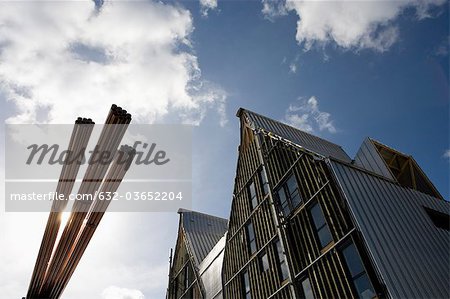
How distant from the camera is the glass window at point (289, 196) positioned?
17.9 meters

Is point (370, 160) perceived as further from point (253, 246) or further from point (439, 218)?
point (253, 246)

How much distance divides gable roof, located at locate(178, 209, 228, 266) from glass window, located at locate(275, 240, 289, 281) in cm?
1325

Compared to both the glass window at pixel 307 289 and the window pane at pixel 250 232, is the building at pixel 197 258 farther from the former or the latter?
the glass window at pixel 307 289

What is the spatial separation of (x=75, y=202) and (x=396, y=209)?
1380 cm

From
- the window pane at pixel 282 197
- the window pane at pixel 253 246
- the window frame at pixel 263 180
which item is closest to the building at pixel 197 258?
the window pane at pixel 253 246

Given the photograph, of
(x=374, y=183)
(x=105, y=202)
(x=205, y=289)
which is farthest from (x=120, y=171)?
(x=205, y=289)

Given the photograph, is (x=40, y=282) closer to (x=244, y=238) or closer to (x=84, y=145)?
(x=84, y=145)

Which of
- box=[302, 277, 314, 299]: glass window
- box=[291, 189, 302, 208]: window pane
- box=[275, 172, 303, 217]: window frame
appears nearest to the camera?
box=[302, 277, 314, 299]: glass window

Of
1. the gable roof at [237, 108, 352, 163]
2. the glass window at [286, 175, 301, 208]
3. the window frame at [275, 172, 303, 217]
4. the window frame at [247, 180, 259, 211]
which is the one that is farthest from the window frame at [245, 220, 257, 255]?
the gable roof at [237, 108, 352, 163]

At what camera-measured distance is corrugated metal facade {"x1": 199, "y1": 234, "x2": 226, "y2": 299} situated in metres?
24.3

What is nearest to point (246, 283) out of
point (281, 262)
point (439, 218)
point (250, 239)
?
point (250, 239)

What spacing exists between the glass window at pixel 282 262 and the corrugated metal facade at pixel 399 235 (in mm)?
5201

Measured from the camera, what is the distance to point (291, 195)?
1836 centimetres

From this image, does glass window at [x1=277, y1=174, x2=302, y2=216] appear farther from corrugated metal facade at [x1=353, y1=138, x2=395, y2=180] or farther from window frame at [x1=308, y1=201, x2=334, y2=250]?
corrugated metal facade at [x1=353, y1=138, x2=395, y2=180]
